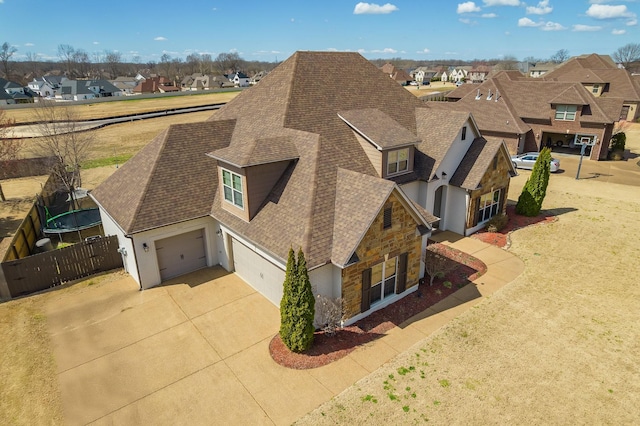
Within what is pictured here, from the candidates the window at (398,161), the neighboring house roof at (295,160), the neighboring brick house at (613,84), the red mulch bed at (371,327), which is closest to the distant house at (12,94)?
the neighboring house roof at (295,160)

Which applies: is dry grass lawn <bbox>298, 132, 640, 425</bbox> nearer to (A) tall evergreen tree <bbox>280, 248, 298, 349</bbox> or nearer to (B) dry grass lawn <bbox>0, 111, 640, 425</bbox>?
(B) dry grass lawn <bbox>0, 111, 640, 425</bbox>

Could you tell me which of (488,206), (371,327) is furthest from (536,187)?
(371,327)

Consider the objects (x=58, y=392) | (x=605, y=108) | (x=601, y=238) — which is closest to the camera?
(x=58, y=392)

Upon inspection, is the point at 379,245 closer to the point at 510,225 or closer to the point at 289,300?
the point at 289,300

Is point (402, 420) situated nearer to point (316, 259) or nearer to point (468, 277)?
point (316, 259)

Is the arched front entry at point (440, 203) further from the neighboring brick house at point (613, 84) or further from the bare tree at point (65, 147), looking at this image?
the neighboring brick house at point (613, 84)

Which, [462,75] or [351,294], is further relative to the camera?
[462,75]

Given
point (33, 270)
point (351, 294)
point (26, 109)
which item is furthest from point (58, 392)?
point (26, 109)
